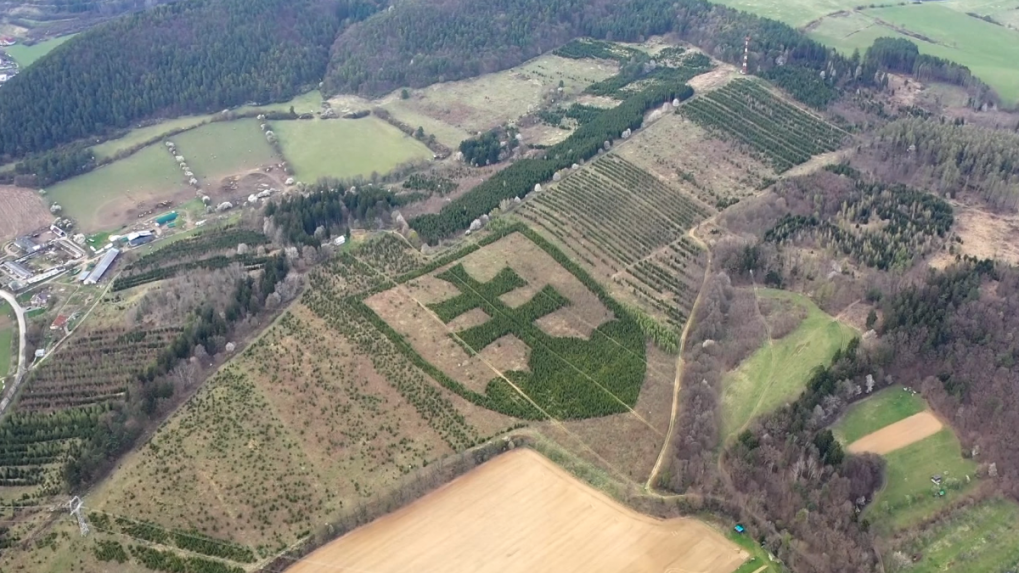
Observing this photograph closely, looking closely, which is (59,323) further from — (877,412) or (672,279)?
(877,412)

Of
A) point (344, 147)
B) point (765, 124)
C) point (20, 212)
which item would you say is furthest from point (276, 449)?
point (765, 124)

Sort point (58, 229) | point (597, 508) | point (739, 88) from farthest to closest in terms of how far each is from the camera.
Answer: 1. point (739, 88)
2. point (58, 229)
3. point (597, 508)

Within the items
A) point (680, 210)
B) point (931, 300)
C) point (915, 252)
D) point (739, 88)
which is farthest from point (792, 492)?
point (739, 88)

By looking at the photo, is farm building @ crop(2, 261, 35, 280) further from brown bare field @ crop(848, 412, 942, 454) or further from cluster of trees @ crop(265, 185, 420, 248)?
brown bare field @ crop(848, 412, 942, 454)

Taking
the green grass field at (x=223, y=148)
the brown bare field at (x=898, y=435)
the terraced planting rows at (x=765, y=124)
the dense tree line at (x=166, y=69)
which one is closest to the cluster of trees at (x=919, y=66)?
the terraced planting rows at (x=765, y=124)

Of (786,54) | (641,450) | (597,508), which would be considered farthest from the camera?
(786,54)

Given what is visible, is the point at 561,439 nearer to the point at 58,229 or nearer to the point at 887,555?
the point at 887,555

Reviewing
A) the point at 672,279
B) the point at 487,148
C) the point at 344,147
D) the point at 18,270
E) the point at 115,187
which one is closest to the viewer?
the point at 672,279
